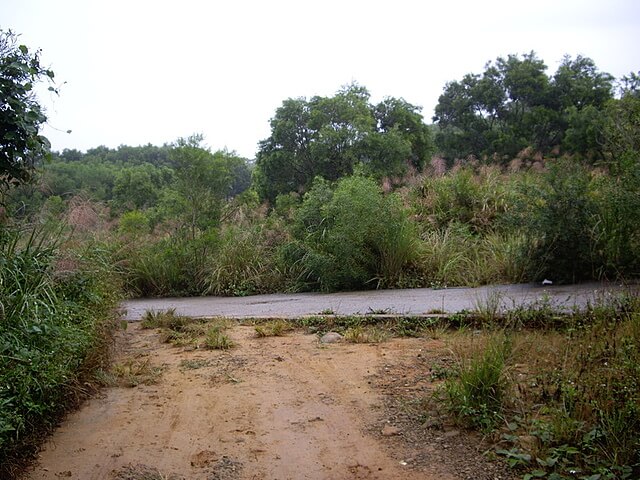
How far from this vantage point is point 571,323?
16.1ft

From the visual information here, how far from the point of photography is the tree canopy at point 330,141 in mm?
17547

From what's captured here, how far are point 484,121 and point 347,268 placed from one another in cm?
2217

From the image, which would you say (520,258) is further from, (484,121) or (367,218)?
(484,121)

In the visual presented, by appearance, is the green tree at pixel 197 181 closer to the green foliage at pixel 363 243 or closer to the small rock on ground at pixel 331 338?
the green foliage at pixel 363 243

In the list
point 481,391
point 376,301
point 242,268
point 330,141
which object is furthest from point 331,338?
point 330,141

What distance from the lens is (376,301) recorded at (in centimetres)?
757

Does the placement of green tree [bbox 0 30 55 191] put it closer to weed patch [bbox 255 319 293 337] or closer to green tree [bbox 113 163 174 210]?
weed patch [bbox 255 319 293 337]

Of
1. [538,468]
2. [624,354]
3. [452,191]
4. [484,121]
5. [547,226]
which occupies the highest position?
[484,121]

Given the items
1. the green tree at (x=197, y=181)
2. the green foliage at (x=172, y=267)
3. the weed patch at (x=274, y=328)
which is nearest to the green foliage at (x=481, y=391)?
the weed patch at (x=274, y=328)

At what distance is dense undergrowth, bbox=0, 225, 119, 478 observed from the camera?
3203mm

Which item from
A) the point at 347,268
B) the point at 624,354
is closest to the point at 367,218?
the point at 347,268

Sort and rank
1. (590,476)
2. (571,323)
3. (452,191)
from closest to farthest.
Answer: (590,476)
(571,323)
(452,191)

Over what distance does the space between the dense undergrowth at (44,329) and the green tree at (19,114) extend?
0.72 m

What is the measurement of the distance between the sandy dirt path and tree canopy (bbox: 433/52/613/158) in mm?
22445
